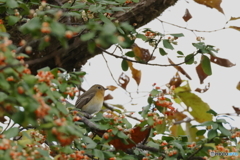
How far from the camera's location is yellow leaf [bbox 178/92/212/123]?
3379mm

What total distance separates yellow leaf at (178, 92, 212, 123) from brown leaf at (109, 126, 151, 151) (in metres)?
1.02

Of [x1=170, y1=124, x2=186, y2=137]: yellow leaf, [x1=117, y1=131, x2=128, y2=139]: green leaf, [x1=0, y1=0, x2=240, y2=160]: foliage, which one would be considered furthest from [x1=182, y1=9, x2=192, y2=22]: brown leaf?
[x1=117, y1=131, x2=128, y2=139]: green leaf

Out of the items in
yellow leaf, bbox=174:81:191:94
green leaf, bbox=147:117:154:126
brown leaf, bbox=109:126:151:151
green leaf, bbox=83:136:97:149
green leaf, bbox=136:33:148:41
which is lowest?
yellow leaf, bbox=174:81:191:94

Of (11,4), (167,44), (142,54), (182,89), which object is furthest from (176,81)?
(11,4)

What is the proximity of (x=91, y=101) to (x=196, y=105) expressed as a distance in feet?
4.02

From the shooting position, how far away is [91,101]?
170 inches

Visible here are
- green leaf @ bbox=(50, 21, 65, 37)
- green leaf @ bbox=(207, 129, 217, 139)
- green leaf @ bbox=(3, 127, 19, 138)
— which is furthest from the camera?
green leaf @ bbox=(207, 129, 217, 139)

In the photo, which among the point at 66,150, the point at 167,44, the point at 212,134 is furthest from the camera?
Answer: the point at 167,44

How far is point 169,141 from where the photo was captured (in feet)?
8.07

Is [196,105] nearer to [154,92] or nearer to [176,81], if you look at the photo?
[176,81]

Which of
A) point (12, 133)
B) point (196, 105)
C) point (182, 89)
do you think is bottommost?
point (196, 105)

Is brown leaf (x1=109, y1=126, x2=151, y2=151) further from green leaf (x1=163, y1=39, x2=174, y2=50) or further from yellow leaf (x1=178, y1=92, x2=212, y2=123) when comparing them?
yellow leaf (x1=178, y1=92, x2=212, y2=123)

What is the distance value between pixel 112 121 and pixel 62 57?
49.4 inches

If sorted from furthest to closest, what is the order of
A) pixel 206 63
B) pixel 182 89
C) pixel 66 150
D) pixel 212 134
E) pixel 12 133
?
1. pixel 182 89
2. pixel 206 63
3. pixel 212 134
4. pixel 66 150
5. pixel 12 133
